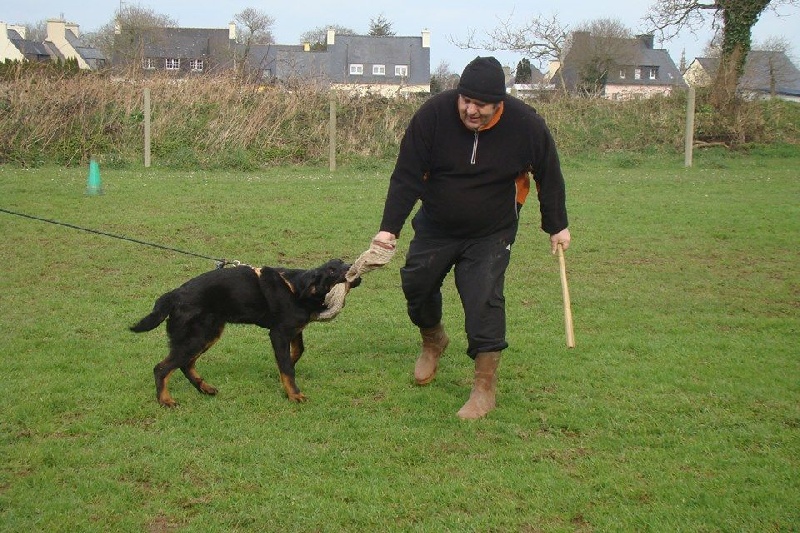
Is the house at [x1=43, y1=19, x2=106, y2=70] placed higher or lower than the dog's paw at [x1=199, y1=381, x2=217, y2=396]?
higher

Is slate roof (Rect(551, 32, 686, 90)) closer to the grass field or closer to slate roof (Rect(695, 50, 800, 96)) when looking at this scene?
slate roof (Rect(695, 50, 800, 96))

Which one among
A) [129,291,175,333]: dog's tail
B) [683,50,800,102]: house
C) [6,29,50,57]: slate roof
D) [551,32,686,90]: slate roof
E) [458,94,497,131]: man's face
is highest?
[6,29,50,57]: slate roof

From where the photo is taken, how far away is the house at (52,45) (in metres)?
55.7

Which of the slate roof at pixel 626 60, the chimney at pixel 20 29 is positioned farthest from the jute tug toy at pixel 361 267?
the chimney at pixel 20 29

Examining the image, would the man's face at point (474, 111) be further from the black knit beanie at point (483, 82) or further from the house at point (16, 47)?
the house at point (16, 47)

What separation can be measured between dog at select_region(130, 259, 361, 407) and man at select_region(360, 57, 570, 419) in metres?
0.61

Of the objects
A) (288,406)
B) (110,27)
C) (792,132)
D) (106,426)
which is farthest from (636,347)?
(110,27)

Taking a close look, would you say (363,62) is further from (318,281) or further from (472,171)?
(472,171)

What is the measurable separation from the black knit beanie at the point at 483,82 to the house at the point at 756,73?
823 inches

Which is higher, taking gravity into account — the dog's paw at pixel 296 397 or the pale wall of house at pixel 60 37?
the pale wall of house at pixel 60 37

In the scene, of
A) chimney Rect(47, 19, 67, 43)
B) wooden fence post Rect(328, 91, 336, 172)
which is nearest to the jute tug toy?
wooden fence post Rect(328, 91, 336, 172)

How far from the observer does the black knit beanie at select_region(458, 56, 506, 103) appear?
4.89 m

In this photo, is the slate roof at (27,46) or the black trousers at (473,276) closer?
the black trousers at (473,276)

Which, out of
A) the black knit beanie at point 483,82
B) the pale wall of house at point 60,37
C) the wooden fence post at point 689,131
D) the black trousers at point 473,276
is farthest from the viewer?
the pale wall of house at point 60,37
